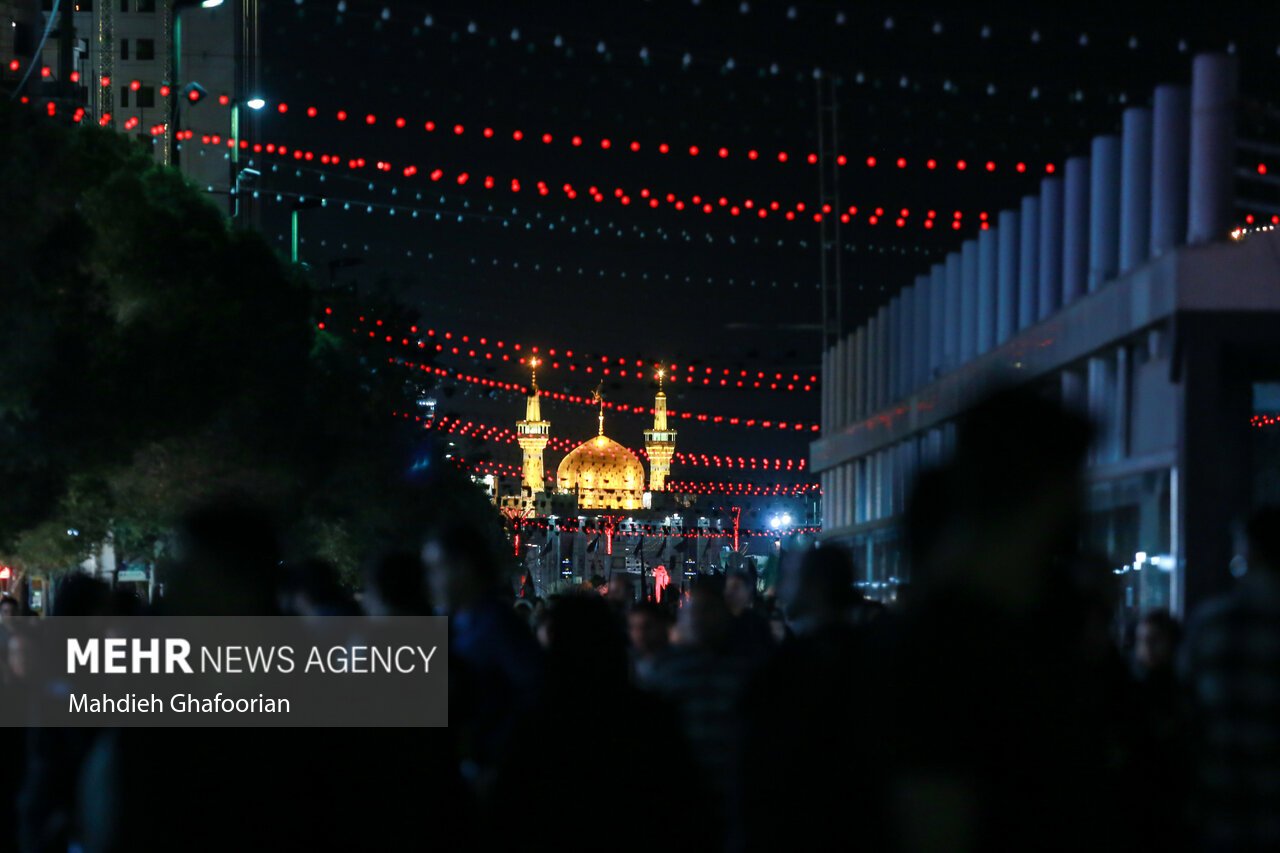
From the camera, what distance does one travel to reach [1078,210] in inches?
763

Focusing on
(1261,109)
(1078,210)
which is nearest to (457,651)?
(1261,109)

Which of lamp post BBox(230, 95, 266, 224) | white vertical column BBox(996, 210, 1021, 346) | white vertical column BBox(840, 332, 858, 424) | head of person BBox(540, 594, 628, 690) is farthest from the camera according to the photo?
lamp post BBox(230, 95, 266, 224)

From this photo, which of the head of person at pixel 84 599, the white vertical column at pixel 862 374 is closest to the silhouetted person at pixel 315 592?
the head of person at pixel 84 599

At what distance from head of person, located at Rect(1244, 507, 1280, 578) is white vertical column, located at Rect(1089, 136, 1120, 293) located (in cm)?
1334

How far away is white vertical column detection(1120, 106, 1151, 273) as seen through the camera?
55.8 ft

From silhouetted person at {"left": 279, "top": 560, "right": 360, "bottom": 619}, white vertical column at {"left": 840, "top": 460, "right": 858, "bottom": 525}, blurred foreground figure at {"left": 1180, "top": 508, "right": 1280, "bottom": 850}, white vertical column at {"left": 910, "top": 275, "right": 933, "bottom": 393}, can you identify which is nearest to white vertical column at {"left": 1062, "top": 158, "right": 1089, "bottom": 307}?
white vertical column at {"left": 910, "top": 275, "right": 933, "bottom": 393}

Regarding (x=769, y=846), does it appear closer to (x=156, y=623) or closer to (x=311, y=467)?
(x=156, y=623)

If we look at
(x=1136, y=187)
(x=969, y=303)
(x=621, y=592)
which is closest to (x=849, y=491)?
(x=969, y=303)

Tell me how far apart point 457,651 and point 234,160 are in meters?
56.2

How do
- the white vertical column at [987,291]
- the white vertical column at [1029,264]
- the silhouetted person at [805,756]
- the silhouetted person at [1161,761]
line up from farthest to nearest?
the white vertical column at [987,291]
the white vertical column at [1029,264]
the silhouetted person at [1161,761]
the silhouetted person at [805,756]

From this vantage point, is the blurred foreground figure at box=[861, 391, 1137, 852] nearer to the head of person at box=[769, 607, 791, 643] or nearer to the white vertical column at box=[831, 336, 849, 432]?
the head of person at box=[769, 607, 791, 643]

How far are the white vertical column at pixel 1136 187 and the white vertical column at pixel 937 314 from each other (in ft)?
27.6

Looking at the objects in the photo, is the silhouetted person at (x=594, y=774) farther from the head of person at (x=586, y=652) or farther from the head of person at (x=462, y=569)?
the head of person at (x=462, y=569)

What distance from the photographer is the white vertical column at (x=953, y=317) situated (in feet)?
82.2
